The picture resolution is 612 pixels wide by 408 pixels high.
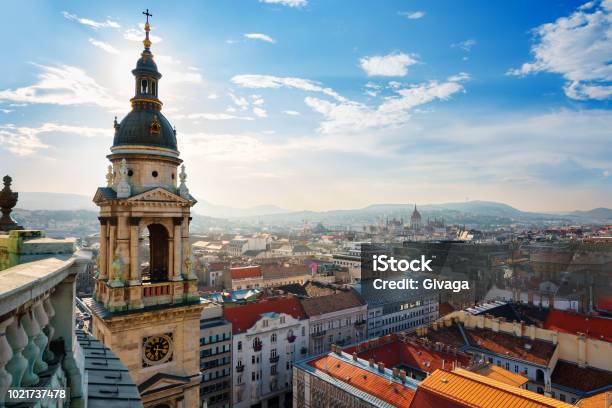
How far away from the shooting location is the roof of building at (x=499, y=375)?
3436 centimetres

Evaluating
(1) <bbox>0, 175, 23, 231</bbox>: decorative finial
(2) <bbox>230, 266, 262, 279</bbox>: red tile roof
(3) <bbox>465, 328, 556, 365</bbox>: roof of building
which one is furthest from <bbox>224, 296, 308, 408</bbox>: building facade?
(2) <bbox>230, 266, 262, 279</bbox>: red tile roof

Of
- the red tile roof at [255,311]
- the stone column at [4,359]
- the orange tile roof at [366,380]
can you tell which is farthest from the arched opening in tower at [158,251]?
the red tile roof at [255,311]

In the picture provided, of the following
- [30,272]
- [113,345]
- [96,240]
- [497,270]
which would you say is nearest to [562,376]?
[113,345]

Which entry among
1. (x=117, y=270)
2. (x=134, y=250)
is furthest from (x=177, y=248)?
(x=117, y=270)

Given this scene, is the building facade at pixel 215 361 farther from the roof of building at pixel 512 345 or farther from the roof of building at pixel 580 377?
the roof of building at pixel 580 377

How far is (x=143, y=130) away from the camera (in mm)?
18578

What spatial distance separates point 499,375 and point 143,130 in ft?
123

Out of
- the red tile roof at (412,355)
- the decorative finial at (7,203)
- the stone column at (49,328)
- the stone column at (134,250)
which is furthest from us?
the red tile roof at (412,355)

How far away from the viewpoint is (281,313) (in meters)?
51.0

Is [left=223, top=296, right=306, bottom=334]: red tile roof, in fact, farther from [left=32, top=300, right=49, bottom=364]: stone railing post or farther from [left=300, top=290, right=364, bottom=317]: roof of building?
[left=32, top=300, right=49, bottom=364]: stone railing post

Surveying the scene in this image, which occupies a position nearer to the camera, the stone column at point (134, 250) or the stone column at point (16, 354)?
the stone column at point (16, 354)

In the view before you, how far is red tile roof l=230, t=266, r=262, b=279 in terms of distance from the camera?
9130cm

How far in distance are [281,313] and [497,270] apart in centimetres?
7909

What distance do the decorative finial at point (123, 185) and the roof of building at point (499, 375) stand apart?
3368 centimetres
